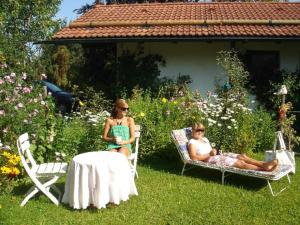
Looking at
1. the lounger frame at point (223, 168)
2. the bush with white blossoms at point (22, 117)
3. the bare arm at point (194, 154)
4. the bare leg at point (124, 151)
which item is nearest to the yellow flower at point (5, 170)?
the bush with white blossoms at point (22, 117)

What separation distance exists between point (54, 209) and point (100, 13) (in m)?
11.5

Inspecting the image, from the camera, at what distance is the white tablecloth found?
528cm

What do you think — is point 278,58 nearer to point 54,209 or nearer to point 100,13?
point 100,13

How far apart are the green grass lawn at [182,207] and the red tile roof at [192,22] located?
6.45 metres

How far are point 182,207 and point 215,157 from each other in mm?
1594

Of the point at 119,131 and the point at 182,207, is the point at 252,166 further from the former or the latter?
the point at 119,131

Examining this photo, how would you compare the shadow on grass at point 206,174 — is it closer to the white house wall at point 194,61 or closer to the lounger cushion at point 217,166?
the lounger cushion at point 217,166

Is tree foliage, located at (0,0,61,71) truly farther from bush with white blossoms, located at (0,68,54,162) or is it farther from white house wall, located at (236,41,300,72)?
white house wall, located at (236,41,300,72)

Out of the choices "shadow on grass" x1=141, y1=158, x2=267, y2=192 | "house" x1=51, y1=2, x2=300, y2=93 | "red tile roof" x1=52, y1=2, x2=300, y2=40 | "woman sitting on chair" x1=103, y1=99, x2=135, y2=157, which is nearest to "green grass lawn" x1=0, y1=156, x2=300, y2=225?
"shadow on grass" x1=141, y1=158, x2=267, y2=192

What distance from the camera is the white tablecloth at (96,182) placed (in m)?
5.28

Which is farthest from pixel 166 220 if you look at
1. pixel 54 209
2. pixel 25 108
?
pixel 25 108

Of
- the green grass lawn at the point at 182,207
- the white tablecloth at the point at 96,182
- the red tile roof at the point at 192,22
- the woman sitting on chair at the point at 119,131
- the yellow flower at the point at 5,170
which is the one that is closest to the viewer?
the green grass lawn at the point at 182,207

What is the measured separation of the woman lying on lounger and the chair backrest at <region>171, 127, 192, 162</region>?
0.39 feet

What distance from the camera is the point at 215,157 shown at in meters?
6.83
